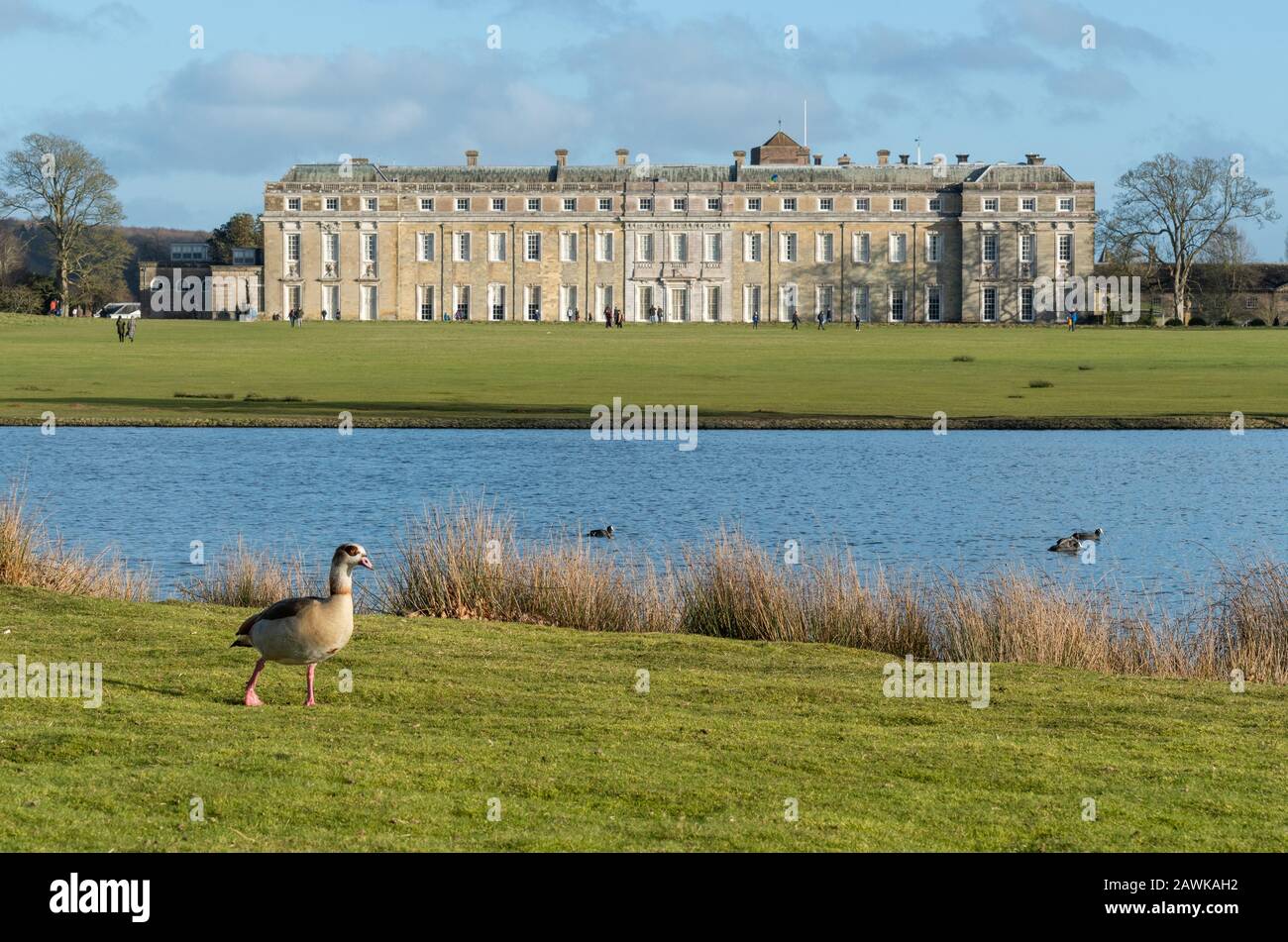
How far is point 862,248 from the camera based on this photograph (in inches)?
4680

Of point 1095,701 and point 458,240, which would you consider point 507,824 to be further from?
point 458,240

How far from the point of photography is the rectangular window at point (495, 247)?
119938mm

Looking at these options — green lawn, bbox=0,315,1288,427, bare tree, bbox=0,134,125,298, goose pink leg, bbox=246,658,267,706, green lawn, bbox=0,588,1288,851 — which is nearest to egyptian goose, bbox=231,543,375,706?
goose pink leg, bbox=246,658,267,706

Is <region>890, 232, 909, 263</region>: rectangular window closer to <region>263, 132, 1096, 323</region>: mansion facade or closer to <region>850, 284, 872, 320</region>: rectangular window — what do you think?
<region>263, 132, 1096, 323</region>: mansion facade

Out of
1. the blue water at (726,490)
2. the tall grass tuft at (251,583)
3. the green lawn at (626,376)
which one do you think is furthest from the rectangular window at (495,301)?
the tall grass tuft at (251,583)

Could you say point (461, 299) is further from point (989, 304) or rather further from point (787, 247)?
point (989, 304)

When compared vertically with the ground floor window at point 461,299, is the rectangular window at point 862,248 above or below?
above

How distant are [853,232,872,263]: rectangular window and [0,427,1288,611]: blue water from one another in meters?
82.9

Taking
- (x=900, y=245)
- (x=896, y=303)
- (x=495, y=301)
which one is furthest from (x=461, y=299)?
(x=900, y=245)

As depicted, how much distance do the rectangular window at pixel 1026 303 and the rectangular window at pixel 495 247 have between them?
118ft

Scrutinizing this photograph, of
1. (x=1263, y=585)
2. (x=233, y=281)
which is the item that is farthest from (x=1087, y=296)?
(x=1263, y=585)

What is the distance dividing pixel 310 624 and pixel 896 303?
4417 inches

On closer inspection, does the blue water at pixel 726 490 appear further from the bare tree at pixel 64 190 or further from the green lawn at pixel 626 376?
the bare tree at pixel 64 190
